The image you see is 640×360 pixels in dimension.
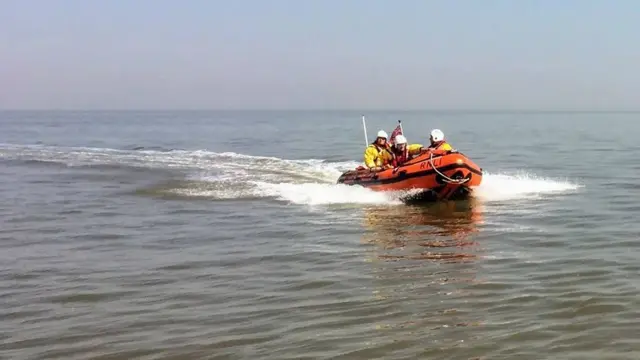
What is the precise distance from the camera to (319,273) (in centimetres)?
757

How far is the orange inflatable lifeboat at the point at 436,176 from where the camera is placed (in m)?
12.9

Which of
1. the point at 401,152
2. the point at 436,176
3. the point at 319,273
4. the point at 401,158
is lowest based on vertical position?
the point at 319,273

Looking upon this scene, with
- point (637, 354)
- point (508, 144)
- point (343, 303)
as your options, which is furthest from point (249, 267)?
point (508, 144)

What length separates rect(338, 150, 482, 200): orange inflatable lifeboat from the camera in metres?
12.9

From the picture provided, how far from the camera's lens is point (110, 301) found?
6.66 metres

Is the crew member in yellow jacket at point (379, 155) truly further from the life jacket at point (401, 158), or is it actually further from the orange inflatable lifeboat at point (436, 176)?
the orange inflatable lifeboat at point (436, 176)

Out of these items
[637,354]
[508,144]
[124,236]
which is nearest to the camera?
[637,354]

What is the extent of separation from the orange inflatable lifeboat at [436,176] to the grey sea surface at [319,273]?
36 centimetres

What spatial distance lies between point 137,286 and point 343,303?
222cm

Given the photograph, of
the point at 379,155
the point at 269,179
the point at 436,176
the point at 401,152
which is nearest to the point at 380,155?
the point at 379,155

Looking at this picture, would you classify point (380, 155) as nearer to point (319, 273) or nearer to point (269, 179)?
point (269, 179)

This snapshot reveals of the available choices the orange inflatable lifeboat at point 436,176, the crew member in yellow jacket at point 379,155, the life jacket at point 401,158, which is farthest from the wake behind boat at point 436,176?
the crew member in yellow jacket at point 379,155

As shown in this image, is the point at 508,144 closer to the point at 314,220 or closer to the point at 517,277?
the point at 314,220

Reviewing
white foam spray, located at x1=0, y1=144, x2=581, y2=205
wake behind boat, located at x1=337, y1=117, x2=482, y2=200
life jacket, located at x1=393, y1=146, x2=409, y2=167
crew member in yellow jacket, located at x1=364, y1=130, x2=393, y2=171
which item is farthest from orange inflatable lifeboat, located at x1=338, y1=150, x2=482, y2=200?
crew member in yellow jacket, located at x1=364, y1=130, x2=393, y2=171
